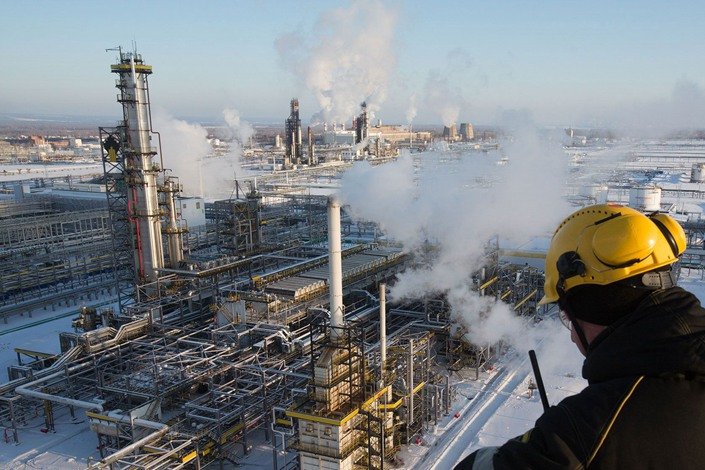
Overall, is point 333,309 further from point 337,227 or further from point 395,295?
point 395,295

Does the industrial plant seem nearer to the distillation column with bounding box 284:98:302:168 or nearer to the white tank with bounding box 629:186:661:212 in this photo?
the white tank with bounding box 629:186:661:212

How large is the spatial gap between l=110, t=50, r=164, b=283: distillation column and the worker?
1955cm

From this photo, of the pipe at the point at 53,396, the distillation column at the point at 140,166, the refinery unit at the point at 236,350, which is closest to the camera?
the refinery unit at the point at 236,350

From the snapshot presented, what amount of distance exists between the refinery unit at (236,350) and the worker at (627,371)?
961 cm

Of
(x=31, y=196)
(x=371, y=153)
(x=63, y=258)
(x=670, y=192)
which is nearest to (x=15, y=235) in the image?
(x=63, y=258)

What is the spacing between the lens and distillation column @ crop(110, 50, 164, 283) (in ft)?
64.0

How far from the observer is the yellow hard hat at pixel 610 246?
1864 mm

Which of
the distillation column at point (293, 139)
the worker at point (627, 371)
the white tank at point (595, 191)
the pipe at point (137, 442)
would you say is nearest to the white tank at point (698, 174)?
the white tank at point (595, 191)

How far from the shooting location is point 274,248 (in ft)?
80.5

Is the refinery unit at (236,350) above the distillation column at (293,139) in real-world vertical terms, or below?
below

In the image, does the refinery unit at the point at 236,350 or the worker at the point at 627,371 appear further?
the refinery unit at the point at 236,350

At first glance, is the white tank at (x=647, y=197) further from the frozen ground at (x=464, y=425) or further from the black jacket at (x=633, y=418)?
the black jacket at (x=633, y=418)

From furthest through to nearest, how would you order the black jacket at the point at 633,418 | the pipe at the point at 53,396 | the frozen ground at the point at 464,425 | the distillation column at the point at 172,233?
1. the distillation column at the point at 172,233
2. the pipe at the point at 53,396
3. the frozen ground at the point at 464,425
4. the black jacket at the point at 633,418

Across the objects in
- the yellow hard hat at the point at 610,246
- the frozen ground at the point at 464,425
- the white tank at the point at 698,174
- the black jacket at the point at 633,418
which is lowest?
the frozen ground at the point at 464,425
